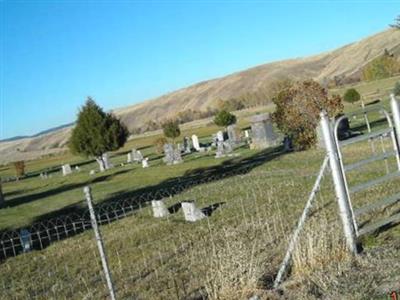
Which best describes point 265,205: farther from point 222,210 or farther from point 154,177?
point 154,177

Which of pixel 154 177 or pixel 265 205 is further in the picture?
pixel 154 177

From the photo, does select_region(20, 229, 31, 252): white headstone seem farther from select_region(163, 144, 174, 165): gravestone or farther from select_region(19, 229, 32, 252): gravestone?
select_region(163, 144, 174, 165): gravestone

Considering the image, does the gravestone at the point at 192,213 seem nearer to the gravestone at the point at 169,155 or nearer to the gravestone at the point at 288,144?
the gravestone at the point at 288,144

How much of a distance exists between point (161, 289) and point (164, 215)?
788 cm

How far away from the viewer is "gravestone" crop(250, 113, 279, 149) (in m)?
36.3

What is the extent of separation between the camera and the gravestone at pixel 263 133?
1428 inches

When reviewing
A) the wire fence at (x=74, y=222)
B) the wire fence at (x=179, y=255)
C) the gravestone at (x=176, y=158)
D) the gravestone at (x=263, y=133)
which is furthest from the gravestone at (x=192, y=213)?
the gravestone at (x=176, y=158)

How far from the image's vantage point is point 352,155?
23.5 meters

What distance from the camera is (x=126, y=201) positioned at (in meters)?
23.1

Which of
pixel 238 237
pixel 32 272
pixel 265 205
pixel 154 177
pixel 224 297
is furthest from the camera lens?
pixel 154 177

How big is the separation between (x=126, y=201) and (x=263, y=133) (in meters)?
15.4

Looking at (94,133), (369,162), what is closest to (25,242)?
(369,162)

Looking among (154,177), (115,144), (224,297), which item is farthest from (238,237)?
(115,144)

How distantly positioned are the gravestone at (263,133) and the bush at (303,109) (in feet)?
21.4
